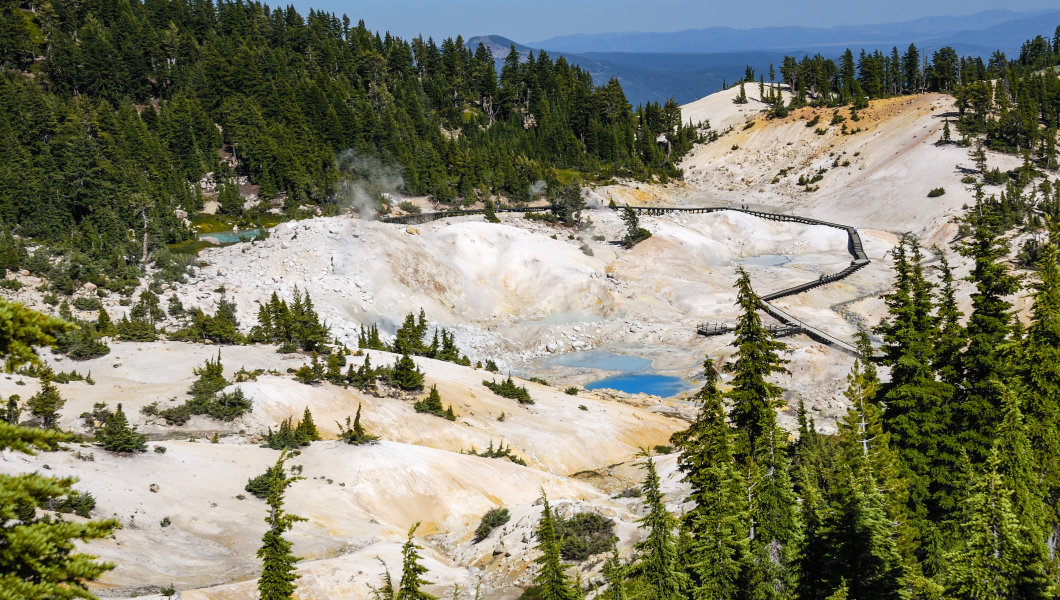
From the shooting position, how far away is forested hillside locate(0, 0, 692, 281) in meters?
79.4

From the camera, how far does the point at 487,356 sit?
69.2 m

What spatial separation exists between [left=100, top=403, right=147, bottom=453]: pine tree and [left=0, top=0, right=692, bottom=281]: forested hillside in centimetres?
3804

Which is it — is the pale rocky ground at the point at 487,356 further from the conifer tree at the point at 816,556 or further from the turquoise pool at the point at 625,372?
the conifer tree at the point at 816,556

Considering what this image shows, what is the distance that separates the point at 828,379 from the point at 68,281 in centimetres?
5999

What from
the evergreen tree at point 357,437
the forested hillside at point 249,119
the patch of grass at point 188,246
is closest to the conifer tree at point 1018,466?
the evergreen tree at point 357,437

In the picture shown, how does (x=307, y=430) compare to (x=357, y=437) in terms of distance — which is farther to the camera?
(x=307, y=430)

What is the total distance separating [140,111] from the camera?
11300cm

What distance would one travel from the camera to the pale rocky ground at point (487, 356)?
2805 centimetres

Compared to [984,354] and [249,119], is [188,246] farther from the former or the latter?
[984,354]

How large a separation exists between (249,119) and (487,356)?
2437 inches

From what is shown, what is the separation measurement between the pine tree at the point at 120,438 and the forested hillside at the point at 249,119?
3804cm

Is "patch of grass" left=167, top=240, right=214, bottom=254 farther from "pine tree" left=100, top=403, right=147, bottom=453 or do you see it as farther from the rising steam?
"pine tree" left=100, top=403, right=147, bottom=453

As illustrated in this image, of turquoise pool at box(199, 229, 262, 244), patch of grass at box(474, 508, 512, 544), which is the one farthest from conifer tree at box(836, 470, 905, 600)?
turquoise pool at box(199, 229, 262, 244)

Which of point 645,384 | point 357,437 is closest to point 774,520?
point 357,437
